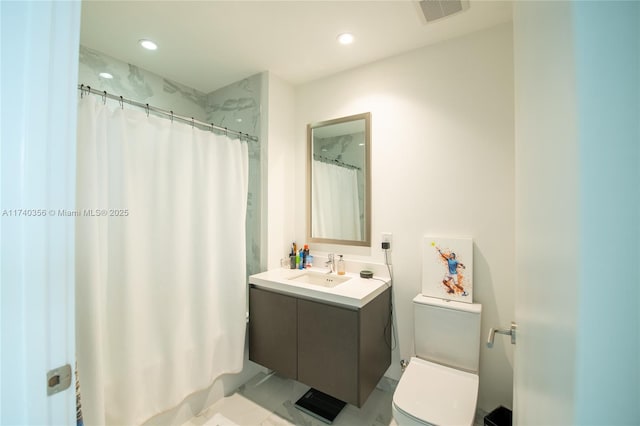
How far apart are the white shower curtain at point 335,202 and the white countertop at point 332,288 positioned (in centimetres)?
35

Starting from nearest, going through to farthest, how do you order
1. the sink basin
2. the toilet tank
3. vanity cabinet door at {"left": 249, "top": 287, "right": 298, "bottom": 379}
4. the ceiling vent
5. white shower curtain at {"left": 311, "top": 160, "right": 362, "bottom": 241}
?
the ceiling vent
the toilet tank
vanity cabinet door at {"left": 249, "top": 287, "right": 298, "bottom": 379}
the sink basin
white shower curtain at {"left": 311, "top": 160, "right": 362, "bottom": 241}

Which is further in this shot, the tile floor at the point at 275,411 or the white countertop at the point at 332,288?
the tile floor at the point at 275,411

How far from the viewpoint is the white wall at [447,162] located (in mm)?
1584

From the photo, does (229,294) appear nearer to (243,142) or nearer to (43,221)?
(243,142)

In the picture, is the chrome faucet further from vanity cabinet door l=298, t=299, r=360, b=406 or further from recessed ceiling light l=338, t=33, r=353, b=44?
recessed ceiling light l=338, t=33, r=353, b=44

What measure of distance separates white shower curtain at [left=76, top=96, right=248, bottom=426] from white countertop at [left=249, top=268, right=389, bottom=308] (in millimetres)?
245

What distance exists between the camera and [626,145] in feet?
0.81

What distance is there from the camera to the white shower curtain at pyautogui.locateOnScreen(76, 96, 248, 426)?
1.25 m

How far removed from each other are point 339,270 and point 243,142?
1263 mm

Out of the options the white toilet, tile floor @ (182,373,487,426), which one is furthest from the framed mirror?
tile floor @ (182,373,487,426)

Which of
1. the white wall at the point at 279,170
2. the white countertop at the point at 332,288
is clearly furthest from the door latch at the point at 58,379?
the white wall at the point at 279,170

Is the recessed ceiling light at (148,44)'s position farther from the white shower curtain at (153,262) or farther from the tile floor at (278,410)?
the tile floor at (278,410)

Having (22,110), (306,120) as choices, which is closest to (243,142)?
(306,120)

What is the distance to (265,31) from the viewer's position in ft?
5.51
